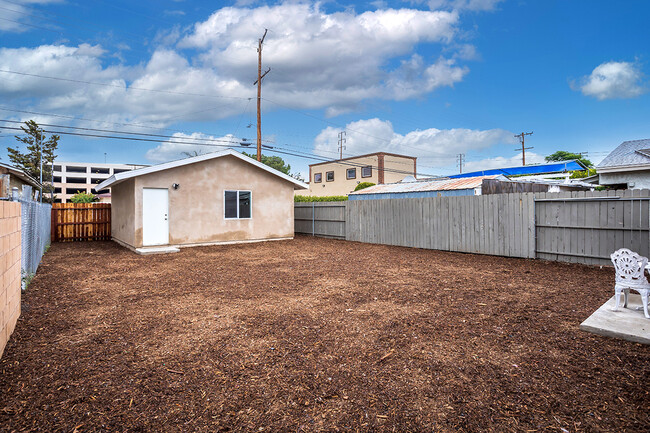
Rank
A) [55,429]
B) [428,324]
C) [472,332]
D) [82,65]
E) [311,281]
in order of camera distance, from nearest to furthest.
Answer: [55,429], [472,332], [428,324], [311,281], [82,65]

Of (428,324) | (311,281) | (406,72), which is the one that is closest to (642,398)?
(428,324)

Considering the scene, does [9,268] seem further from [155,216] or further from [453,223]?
[453,223]

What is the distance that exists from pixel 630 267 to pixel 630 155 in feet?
36.0

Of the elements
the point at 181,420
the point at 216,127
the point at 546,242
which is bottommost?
the point at 181,420

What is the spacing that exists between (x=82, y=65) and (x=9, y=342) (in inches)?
832

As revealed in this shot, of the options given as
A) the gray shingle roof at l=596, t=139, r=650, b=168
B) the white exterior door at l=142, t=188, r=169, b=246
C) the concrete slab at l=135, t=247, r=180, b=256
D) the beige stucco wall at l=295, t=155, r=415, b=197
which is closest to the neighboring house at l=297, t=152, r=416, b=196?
the beige stucco wall at l=295, t=155, r=415, b=197

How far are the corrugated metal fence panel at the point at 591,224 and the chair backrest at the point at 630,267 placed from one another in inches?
173

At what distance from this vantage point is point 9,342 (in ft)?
11.9

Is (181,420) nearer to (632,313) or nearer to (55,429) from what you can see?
(55,429)

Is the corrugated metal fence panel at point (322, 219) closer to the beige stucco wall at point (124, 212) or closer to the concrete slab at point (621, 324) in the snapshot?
the beige stucco wall at point (124, 212)

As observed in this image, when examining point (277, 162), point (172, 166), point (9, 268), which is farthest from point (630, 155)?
point (277, 162)

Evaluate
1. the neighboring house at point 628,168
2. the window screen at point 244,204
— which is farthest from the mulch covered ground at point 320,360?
the window screen at point 244,204

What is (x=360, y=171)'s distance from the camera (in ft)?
127

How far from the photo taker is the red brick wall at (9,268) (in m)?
3.45
